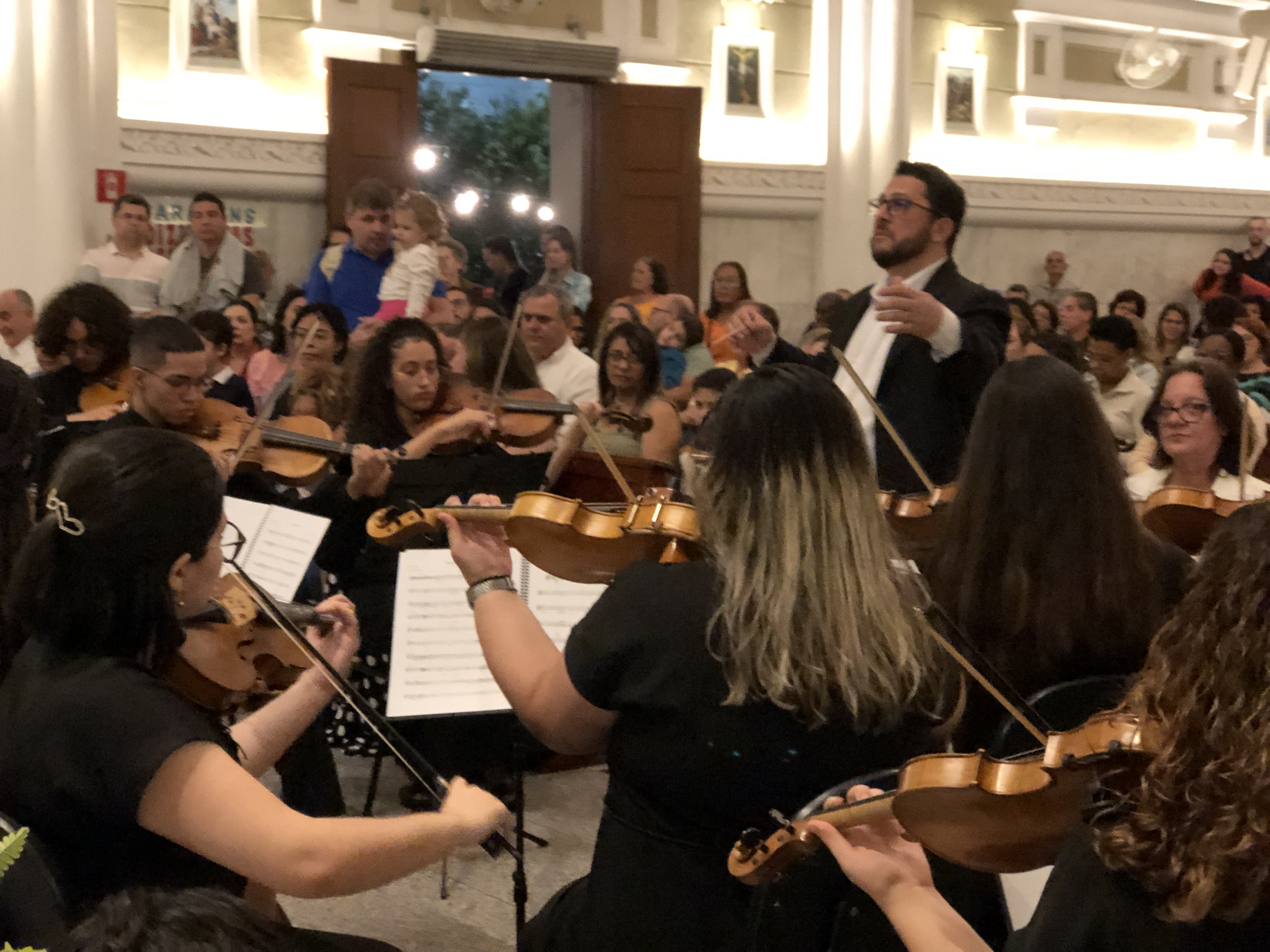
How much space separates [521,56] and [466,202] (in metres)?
3.74

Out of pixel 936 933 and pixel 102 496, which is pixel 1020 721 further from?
pixel 102 496

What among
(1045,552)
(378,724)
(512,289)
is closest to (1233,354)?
(1045,552)

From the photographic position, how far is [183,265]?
6.48 m

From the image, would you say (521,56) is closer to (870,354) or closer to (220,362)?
(220,362)

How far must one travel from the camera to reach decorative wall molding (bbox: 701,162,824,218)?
9.41 m

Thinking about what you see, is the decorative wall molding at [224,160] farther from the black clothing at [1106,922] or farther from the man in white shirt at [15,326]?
the black clothing at [1106,922]

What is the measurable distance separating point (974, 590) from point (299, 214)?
684cm

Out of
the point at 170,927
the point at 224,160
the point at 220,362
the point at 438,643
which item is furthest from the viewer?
the point at 224,160

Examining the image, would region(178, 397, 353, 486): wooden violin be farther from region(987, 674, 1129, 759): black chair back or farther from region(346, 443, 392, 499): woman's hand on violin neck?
region(987, 674, 1129, 759): black chair back

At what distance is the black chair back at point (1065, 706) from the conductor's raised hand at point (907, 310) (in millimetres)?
1146

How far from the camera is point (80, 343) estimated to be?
3.55 meters

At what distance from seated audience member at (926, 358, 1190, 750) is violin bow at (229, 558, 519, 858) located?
0.80 metres

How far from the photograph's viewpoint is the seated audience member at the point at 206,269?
6402 mm

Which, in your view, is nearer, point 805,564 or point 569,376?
point 805,564
